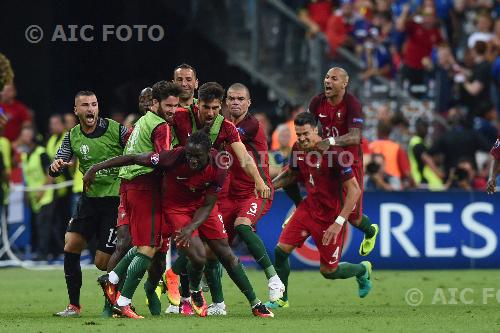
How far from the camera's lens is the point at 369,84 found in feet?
82.4

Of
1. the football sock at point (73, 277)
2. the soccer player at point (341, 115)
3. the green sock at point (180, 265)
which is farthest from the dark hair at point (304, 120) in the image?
the football sock at point (73, 277)

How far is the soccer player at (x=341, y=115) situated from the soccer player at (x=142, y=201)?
2.48 meters

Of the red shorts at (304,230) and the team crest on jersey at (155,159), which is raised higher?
the team crest on jersey at (155,159)

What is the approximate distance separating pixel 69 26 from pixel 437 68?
6.63 metres

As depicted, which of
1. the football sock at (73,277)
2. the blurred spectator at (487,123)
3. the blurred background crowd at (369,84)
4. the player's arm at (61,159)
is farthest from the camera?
the blurred spectator at (487,123)

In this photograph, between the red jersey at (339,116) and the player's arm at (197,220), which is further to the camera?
the red jersey at (339,116)

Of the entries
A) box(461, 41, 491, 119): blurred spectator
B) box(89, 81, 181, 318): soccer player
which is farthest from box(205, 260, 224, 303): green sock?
box(461, 41, 491, 119): blurred spectator

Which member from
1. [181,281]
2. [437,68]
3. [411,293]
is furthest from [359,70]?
[181,281]

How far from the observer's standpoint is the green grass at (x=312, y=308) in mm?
12555

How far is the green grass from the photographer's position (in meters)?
12.6

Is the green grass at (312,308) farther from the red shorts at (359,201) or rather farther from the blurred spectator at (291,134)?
the blurred spectator at (291,134)

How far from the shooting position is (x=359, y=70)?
25.4 meters

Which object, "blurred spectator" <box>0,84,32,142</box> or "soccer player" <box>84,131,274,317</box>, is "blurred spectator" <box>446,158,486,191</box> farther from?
"soccer player" <box>84,131,274,317</box>

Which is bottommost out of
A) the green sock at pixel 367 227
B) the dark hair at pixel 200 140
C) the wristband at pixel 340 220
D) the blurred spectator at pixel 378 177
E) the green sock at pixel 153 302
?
the green sock at pixel 153 302
